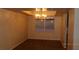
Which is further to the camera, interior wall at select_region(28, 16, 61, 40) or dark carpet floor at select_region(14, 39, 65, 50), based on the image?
interior wall at select_region(28, 16, 61, 40)

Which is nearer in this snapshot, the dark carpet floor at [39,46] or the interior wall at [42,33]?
the dark carpet floor at [39,46]

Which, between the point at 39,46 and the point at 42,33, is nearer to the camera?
the point at 39,46

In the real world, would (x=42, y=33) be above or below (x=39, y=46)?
below
